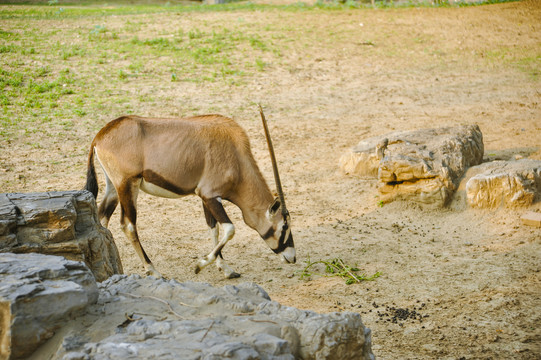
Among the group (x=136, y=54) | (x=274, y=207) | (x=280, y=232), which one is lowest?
(x=280, y=232)

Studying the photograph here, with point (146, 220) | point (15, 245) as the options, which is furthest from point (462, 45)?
point (15, 245)

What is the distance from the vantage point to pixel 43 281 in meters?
3.65

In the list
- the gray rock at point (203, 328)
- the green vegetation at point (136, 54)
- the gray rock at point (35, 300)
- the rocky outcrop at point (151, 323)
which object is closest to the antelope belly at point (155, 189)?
the gray rock at point (203, 328)

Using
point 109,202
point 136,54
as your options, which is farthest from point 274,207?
point 136,54

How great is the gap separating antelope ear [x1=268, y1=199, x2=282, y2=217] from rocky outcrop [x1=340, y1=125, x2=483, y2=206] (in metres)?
2.73

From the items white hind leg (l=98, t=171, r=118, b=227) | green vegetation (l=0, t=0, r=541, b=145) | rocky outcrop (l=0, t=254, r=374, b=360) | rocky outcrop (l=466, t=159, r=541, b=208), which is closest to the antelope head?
white hind leg (l=98, t=171, r=118, b=227)

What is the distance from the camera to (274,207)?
6820mm

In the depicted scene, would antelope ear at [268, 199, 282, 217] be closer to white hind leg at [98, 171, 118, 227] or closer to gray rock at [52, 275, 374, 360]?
white hind leg at [98, 171, 118, 227]

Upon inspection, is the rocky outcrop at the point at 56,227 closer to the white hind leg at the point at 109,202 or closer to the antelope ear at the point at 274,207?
the white hind leg at the point at 109,202

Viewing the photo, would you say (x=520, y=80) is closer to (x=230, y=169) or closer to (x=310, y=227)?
(x=310, y=227)

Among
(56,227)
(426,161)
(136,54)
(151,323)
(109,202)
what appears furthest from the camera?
(136,54)

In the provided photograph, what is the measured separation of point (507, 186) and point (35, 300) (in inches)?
269

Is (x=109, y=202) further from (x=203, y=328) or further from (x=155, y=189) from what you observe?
(x=203, y=328)

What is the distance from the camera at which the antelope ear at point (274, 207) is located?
6.74 metres
